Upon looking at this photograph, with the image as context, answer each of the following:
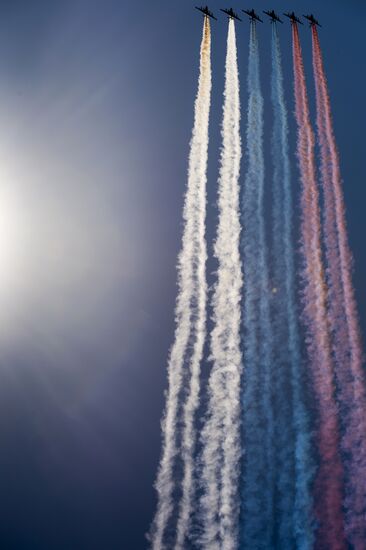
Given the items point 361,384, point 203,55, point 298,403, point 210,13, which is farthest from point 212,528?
point 210,13

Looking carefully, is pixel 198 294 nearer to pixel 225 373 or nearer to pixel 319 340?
pixel 225 373

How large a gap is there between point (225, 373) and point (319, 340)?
3.21 metres

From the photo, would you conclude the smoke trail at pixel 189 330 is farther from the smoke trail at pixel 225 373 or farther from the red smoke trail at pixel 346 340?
the red smoke trail at pixel 346 340

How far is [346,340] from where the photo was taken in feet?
53.1

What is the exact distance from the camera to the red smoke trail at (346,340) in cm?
1471

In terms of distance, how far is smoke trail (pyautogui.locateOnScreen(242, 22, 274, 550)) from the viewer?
14.6 m

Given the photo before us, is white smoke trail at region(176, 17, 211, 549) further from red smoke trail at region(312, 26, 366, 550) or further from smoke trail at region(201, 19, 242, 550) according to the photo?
red smoke trail at region(312, 26, 366, 550)

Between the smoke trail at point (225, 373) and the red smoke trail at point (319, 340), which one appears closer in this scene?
the smoke trail at point (225, 373)

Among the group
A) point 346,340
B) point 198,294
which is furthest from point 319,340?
point 198,294

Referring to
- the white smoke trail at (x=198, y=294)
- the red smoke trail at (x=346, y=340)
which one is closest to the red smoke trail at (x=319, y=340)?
the red smoke trail at (x=346, y=340)

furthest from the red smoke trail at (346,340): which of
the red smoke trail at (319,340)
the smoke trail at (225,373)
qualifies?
the smoke trail at (225,373)

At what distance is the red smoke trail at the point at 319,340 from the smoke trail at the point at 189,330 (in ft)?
11.0

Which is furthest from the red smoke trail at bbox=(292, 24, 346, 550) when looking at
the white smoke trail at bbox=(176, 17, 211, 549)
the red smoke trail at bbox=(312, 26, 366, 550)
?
the white smoke trail at bbox=(176, 17, 211, 549)

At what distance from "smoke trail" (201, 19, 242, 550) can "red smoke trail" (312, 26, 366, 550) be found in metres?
3.22
